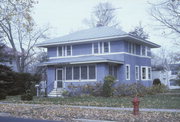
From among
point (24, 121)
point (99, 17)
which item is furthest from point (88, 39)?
point (99, 17)

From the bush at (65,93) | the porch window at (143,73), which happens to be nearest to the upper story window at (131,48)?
the porch window at (143,73)

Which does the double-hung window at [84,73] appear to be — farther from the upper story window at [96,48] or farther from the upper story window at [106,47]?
the upper story window at [106,47]

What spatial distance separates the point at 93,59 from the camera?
2666cm

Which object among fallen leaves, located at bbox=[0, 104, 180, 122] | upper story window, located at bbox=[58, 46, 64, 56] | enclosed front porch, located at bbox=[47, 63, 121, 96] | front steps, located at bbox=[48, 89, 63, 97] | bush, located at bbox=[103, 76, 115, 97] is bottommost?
fallen leaves, located at bbox=[0, 104, 180, 122]

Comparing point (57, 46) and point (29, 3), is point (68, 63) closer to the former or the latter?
point (57, 46)

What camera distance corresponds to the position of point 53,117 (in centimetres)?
1295

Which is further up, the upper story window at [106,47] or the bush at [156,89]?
the upper story window at [106,47]

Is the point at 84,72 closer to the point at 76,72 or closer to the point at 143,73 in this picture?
the point at 76,72

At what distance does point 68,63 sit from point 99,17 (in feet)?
118

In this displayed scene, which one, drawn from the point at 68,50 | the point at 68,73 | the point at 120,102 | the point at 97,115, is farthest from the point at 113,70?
the point at 97,115

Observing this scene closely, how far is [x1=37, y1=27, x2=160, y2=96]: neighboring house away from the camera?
1083 inches

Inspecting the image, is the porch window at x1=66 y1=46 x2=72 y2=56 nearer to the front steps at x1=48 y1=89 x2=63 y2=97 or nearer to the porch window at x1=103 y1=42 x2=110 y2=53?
the porch window at x1=103 y1=42 x2=110 y2=53

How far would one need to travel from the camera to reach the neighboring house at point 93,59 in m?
27.5

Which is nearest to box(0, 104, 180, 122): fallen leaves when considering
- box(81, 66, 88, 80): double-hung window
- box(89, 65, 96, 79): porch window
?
box(89, 65, 96, 79): porch window
